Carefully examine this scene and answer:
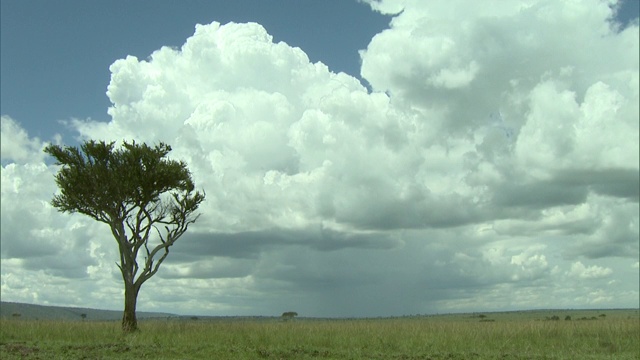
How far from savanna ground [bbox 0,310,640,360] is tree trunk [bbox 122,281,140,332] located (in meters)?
0.79

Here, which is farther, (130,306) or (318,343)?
(130,306)

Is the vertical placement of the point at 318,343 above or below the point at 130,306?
below

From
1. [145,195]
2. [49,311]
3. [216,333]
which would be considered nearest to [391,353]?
[216,333]

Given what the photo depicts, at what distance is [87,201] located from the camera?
1564 inches

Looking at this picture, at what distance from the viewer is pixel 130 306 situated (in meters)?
38.6

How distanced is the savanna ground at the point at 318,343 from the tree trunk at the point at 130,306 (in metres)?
0.79

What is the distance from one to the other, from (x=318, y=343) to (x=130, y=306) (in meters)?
13.9

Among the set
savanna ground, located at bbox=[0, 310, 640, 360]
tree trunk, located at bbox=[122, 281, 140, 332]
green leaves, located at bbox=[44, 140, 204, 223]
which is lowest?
savanna ground, located at bbox=[0, 310, 640, 360]

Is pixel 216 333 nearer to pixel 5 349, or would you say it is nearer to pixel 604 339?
pixel 5 349

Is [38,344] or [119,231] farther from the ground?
[119,231]

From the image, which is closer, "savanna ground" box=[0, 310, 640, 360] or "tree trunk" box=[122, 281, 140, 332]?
"savanna ground" box=[0, 310, 640, 360]

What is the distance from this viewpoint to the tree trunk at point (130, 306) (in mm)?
37844

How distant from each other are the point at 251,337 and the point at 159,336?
Result: 4295 mm

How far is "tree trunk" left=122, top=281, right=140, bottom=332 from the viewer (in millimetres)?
37844
